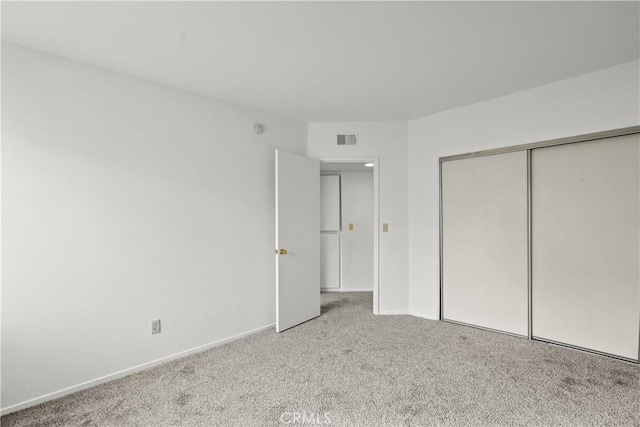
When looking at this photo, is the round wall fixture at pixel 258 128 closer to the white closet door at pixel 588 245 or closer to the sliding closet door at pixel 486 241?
the sliding closet door at pixel 486 241

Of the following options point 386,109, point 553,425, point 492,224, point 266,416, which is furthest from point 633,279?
point 266,416

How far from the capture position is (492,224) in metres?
3.39

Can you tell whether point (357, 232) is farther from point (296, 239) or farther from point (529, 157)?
point (529, 157)

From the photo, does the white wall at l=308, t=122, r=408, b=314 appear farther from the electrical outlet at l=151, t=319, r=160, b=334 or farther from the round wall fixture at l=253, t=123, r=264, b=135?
the electrical outlet at l=151, t=319, r=160, b=334

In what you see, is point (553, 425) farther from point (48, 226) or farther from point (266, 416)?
point (48, 226)

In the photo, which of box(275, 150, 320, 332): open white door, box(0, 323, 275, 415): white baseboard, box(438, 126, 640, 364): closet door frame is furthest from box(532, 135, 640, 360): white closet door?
box(0, 323, 275, 415): white baseboard

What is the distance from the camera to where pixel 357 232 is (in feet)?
17.9

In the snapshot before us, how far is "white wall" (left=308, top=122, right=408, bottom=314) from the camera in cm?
402

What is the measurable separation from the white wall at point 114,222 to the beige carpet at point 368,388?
28 centimetres

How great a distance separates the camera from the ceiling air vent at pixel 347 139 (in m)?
4.02

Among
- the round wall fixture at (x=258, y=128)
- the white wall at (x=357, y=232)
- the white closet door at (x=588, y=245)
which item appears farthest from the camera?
the white wall at (x=357, y=232)

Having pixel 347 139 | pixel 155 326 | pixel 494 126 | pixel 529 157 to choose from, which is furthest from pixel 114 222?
pixel 529 157

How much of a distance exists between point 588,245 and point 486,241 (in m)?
0.85

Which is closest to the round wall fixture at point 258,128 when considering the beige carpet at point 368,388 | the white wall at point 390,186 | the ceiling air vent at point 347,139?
the white wall at point 390,186
